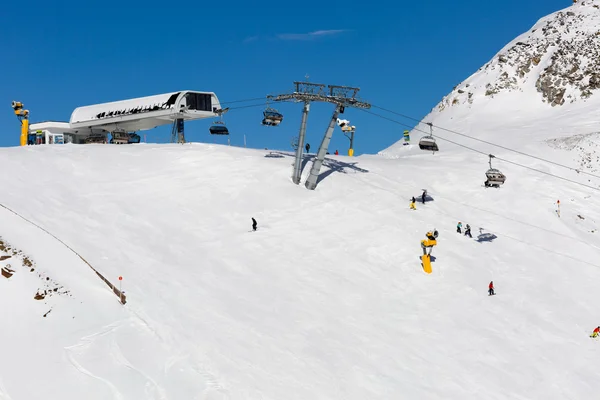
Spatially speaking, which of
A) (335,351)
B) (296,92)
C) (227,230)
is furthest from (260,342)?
(296,92)

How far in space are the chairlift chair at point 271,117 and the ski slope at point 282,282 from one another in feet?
10.3

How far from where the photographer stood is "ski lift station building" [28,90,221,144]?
211 ft

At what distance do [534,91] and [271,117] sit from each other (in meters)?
51.1

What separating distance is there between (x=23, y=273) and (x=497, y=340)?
74.6 ft

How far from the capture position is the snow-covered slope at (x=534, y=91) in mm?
84688

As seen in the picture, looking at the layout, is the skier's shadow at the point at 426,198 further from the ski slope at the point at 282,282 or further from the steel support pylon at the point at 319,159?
the steel support pylon at the point at 319,159

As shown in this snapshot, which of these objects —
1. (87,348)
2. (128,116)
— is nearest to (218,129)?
(128,116)

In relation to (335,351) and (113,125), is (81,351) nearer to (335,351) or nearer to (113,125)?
(335,351)

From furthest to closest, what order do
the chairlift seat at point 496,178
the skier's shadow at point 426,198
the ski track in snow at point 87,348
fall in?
the chairlift seat at point 496,178
the skier's shadow at point 426,198
the ski track in snow at point 87,348

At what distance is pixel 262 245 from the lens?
4384 centimetres

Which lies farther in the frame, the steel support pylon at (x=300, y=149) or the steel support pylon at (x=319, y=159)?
the steel support pylon at (x=300, y=149)

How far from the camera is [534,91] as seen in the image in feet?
312

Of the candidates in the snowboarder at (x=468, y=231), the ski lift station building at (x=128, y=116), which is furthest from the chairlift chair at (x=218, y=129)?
the snowboarder at (x=468, y=231)

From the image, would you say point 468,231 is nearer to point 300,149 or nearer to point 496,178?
point 496,178
